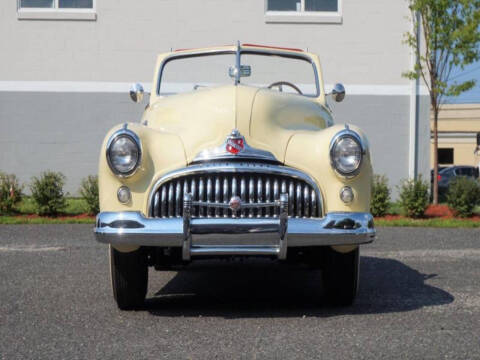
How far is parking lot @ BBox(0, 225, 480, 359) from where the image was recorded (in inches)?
151

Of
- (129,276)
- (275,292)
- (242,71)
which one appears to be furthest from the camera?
(242,71)

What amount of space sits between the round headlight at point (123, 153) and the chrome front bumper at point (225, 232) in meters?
0.30

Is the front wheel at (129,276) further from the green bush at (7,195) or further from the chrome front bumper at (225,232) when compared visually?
the green bush at (7,195)

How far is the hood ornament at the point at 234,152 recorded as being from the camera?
4.55 metres

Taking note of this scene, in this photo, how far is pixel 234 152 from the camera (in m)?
4.55

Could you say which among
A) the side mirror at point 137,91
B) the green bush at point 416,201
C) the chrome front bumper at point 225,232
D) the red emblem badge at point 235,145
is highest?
the side mirror at point 137,91

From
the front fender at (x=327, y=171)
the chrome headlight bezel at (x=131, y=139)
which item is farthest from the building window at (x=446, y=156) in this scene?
the chrome headlight bezel at (x=131, y=139)

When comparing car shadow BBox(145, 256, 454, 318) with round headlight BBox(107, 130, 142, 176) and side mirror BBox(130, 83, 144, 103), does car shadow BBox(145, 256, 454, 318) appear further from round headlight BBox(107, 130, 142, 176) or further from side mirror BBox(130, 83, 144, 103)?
side mirror BBox(130, 83, 144, 103)

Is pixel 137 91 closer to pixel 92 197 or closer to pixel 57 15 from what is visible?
pixel 92 197

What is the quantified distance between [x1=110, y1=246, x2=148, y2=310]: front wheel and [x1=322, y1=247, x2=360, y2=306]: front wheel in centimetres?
126

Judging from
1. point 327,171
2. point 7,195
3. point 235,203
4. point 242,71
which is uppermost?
point 242,71

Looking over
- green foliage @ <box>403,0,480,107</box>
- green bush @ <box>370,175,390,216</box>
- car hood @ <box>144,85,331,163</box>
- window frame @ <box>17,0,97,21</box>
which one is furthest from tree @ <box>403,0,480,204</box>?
car hood @ <box>144,85,331,163</box>

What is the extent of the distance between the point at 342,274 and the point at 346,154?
2.72ft

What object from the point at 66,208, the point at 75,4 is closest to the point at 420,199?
the point at 66,208
